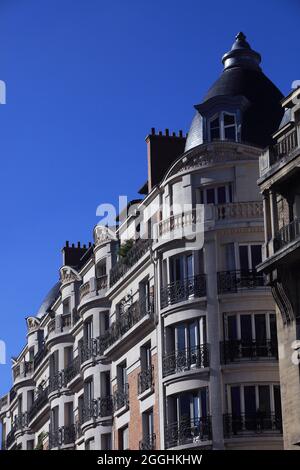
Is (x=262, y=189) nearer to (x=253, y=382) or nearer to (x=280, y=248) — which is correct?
(x=280, y=248)

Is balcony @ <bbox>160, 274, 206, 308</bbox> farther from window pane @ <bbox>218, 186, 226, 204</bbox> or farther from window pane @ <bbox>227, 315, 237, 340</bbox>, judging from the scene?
window pane @ <bbox>218, 186, 226, 204</bbox>

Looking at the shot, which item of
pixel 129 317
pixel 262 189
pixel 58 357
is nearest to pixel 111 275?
pixel 129 317

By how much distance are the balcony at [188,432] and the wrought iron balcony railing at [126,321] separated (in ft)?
15.9

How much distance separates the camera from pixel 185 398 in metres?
50.5

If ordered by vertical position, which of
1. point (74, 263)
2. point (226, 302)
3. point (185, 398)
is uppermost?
point (74, 263)

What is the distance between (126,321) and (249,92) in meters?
10.1

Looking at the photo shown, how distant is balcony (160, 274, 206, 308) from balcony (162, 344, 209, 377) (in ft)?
6.24

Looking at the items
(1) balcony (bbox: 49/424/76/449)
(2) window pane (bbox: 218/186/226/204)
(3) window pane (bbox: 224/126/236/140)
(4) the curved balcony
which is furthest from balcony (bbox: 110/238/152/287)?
(1) balcony (bbox: 49/424/76/449)

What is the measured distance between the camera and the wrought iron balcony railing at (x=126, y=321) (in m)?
54.5

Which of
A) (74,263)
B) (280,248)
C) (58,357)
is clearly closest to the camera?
(280,248)

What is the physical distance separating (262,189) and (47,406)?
2931 centimetres

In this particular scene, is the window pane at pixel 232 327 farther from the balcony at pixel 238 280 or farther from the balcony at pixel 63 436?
the balcony at pixel 63 436

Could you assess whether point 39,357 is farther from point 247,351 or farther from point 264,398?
point 264,398

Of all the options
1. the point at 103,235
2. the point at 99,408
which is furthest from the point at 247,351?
the point at 103,235
